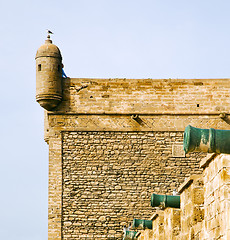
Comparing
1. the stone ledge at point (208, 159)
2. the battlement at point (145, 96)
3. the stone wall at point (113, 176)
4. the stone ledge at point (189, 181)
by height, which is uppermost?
the battlement at point (145, 96)

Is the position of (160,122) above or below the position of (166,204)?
above

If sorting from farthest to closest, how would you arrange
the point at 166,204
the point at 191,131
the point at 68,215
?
the point at 68,215
the point at 166,204
the point at 191,131

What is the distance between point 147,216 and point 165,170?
4.42ft

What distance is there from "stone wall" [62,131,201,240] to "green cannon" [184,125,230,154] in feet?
44.2

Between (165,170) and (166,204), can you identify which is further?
(165,170)

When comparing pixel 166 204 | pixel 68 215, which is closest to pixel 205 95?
pixel 68 215

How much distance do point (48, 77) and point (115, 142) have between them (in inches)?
99.5

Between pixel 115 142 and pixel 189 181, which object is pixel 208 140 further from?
pixel 115 142

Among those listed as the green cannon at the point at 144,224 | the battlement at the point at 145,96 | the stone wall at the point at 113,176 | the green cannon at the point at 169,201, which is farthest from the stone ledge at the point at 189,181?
the battlement at the point at 145,96

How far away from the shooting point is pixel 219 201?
23.4 feet

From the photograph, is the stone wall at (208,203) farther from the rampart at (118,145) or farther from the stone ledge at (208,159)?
the rampart at (118,145)

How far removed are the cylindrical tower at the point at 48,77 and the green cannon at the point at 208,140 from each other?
13667 millimetres

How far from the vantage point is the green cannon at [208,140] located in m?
6.31

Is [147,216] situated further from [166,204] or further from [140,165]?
[166,204]
